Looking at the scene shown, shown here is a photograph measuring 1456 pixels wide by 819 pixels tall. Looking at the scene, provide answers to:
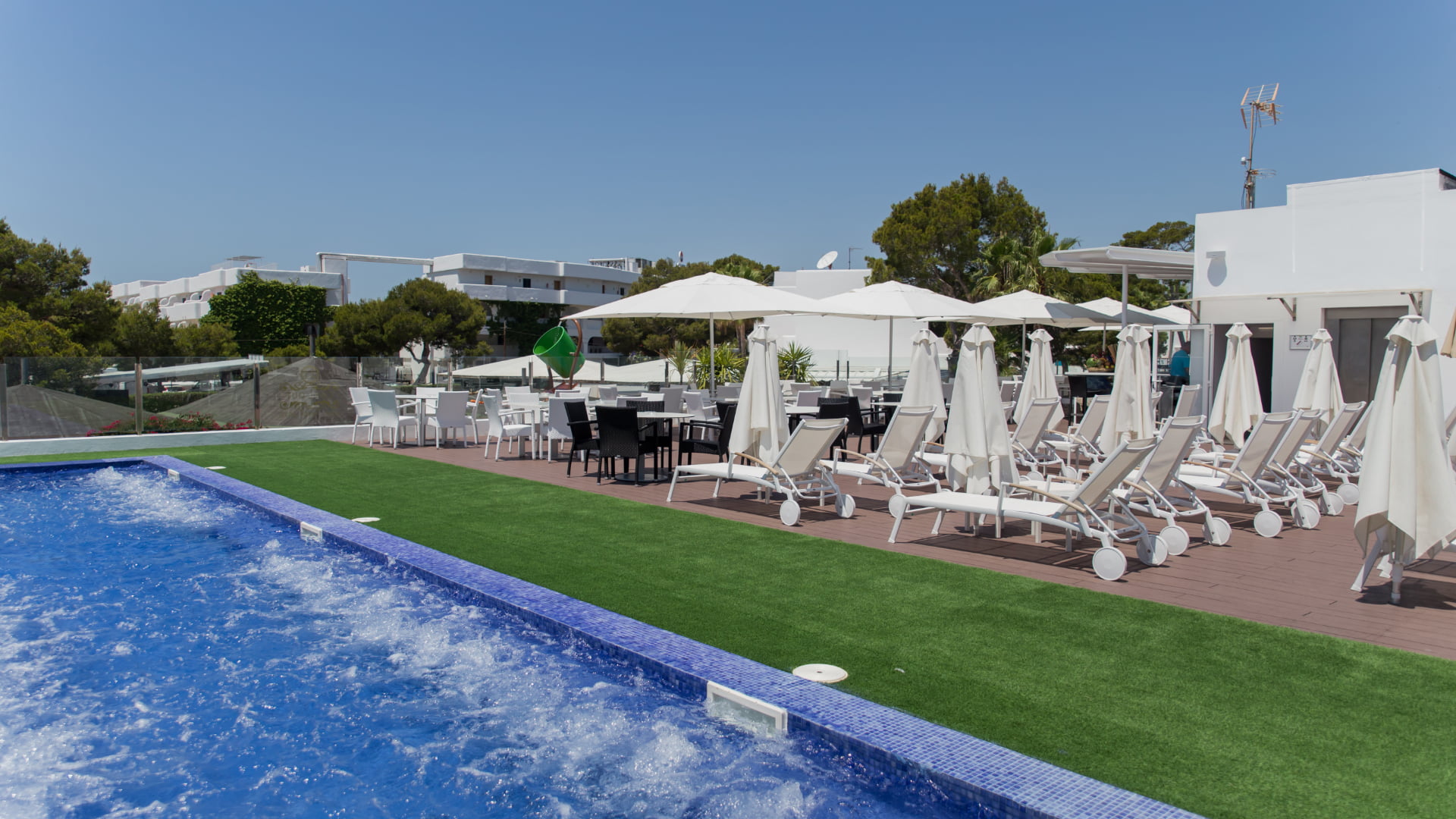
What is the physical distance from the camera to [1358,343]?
15.3m

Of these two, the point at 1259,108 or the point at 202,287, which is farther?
the point at 202,287

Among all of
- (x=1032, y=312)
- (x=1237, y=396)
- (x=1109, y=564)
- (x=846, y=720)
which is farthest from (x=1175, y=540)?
(x=1032, y=312)

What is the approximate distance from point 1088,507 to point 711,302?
248 inches

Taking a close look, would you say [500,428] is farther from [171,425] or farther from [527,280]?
[527,280]

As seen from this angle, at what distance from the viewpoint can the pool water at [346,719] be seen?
133 inches

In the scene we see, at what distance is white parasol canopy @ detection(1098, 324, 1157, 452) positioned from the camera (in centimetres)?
884

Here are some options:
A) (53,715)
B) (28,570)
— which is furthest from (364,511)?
(53,715)

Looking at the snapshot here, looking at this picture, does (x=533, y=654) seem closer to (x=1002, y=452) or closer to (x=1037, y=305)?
(x=1002, y=452)

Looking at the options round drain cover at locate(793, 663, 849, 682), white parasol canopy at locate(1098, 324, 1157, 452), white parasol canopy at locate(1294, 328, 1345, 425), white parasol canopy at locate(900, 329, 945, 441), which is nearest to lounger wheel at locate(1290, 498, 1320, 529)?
white parasol canopy at locate(1098, 324, 1157, 452)

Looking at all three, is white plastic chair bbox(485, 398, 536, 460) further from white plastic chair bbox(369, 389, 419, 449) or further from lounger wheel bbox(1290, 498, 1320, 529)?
lounger wheel bbox(1290, 498, 1320, 529)

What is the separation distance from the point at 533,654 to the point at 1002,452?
12.7 feet

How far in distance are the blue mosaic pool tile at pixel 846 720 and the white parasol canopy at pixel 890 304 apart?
821 centimetres

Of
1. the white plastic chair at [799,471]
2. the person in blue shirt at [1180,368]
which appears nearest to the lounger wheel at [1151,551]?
the white plastic chair at [799,471]

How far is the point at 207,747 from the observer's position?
3891 mm
